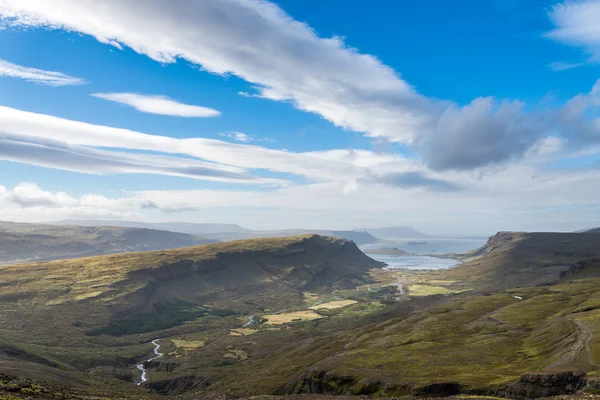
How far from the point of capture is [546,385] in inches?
2410

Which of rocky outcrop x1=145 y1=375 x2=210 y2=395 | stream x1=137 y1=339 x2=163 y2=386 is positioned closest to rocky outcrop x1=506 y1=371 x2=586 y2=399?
rocky outcrop x1=145 y1=375 x2=210 y2=395

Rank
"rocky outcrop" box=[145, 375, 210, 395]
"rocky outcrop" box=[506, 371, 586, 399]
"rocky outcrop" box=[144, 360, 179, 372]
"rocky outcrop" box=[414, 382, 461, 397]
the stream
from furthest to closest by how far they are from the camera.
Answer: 1. "rocky outcrop" box=[144, 360, 179, 372]
2. the stream
3. "rocky outcrop" box=[145, 375, 210, 395]
4. "rocky outcrop" box=[414, 382, 461, 397]
5. "rocky outcrop" box=[506, 371, 586, 399]

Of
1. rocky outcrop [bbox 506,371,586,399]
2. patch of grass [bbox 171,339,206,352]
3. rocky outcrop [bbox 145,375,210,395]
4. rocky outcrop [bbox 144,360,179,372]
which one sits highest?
rocky outcrop [bbox 506,371,586,399]

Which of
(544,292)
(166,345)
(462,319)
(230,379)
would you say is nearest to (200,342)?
(166,345)

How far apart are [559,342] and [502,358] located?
12.4 meters

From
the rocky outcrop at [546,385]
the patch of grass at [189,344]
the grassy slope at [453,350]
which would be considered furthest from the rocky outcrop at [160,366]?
the rocky outcrop at [546,385]

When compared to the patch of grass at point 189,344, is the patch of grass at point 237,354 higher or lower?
higher

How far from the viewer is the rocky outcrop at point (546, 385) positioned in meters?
59.9

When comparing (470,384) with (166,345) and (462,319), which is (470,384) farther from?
(166,345)

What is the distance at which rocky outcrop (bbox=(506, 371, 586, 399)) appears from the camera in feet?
197

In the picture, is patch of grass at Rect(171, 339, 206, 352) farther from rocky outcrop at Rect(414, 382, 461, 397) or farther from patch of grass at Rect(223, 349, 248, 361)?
rocky outcrop at Rect(414, 382, 461, 397)

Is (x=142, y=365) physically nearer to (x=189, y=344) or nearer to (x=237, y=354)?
(x=189, y=344)

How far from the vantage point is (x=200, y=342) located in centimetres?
19612

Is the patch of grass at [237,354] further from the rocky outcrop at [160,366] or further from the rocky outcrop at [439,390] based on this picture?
the rocky outcrop at [439,390]
